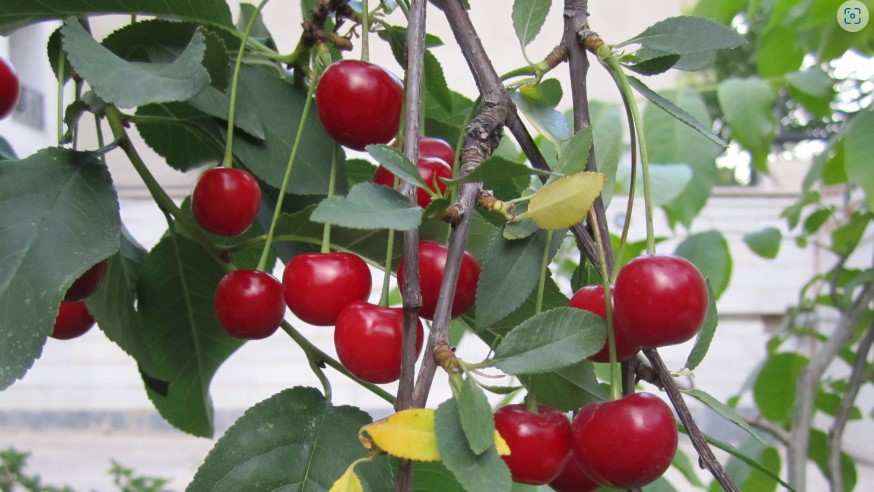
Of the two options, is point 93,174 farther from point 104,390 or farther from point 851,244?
point 104,390

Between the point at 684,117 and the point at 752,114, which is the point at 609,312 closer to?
the point at 684,117

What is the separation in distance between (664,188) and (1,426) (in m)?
2.93

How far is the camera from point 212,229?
1.00 feet

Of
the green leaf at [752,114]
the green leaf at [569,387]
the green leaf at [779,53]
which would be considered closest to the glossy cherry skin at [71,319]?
the green leaf at [569,387]

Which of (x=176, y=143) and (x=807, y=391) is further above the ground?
(x=176, y=143)

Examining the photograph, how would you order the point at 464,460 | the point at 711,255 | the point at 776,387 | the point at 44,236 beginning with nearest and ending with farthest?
the point at 464,460 < the point at 44,236 < the point at 711,255 < the point at 776,387

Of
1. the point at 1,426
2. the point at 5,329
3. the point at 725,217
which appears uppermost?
the point at 5,329

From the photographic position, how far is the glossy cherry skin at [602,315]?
214mm

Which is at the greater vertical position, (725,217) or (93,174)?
(93,174)

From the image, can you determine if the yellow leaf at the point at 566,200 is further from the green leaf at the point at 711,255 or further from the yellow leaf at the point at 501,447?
the green leaf at the point at 711,255

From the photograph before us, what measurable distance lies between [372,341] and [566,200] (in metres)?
0.07

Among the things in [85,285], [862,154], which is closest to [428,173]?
[85,285]

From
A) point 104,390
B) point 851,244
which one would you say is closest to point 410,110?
point 851,244

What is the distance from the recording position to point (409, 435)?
0.53ft
